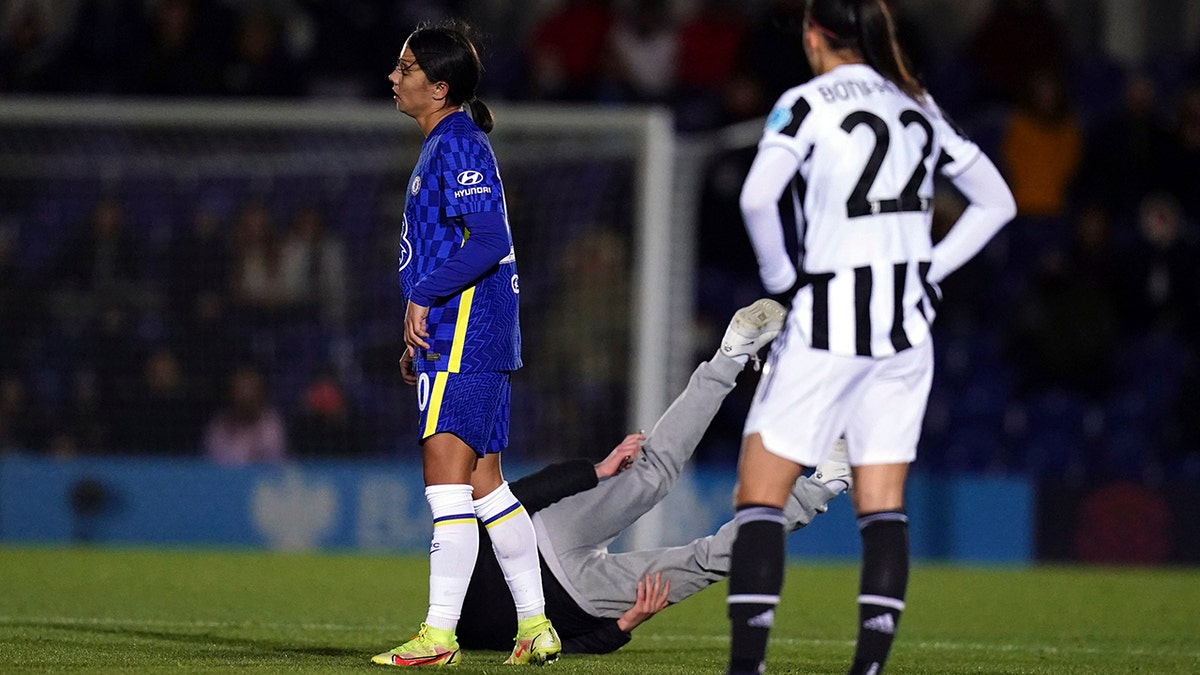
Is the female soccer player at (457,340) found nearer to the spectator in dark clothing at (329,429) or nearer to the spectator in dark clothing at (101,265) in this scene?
the spectator in dark clothing at (329,429)

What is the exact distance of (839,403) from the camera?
3969 millimetres

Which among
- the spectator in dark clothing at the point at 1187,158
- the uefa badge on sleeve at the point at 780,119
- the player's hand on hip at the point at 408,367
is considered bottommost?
the player's hand on hip at the point at 408,367

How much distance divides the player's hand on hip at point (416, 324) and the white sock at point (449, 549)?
0.41 meters

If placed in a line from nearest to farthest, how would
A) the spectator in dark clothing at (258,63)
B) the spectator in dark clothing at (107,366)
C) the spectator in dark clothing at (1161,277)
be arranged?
the spectator in dark clothing at (107,366)
the spectator in dark clothing at (1161,277)
the spectator in dark clothing at (258,63)

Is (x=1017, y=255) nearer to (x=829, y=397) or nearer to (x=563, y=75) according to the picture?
(x=563, y=75)

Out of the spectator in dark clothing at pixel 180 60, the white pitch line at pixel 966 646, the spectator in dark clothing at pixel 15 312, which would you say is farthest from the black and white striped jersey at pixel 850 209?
the spectator in dark clothing at pixel 180 60

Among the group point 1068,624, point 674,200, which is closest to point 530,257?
point 674,200

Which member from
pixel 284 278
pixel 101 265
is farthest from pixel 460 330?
pixel 101 265

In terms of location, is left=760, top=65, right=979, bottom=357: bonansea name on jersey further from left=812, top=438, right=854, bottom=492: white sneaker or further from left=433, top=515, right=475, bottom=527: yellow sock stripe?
left=812, top=438, right=854, bottom=492: white sneaker

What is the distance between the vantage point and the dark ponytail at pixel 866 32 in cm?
403

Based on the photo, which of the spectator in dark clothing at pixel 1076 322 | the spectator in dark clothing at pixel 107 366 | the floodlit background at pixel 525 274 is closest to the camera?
the floodlit background at pixel 525 274

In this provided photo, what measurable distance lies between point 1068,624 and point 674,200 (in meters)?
4.67

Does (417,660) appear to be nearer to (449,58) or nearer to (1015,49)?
(449,58)

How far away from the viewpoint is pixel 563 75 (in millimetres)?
13242
